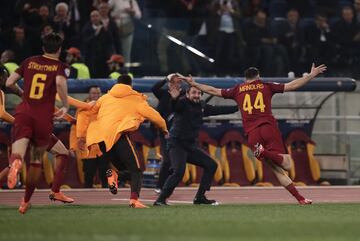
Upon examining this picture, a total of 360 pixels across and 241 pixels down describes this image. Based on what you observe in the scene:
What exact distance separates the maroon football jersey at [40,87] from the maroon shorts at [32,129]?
83 millimetres

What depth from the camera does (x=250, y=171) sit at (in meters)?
24.1

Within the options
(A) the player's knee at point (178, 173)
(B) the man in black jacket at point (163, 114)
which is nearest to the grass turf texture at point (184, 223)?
(A) the player's knee at point (178, 173)

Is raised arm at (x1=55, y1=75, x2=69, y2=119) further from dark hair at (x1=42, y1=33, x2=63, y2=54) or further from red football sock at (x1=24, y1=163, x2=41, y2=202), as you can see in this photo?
red football sock at (x1=24, y1=163, x2=41, y2=202)

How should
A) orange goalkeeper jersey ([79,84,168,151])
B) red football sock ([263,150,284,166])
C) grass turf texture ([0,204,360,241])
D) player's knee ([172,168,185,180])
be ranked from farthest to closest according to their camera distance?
player's knee ([172,168,185,180]) → red football sock ([263,150,284,166]) → orange goalkeeper jersey ([79,84,168,151]) → grass turf texture ([0,204,360,241])

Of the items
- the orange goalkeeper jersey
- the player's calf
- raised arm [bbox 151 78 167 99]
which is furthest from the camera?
raised arm [bbox 151 78 167 99]

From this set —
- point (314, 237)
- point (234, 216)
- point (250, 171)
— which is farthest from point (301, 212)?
point (250, 171)

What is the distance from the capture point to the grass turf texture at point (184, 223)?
494 inches

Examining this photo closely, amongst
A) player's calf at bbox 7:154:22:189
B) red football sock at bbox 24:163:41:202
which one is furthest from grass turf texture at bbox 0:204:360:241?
player's calf at bbox 7:154:22:189

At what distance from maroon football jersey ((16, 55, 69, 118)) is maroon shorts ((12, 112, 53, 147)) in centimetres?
8

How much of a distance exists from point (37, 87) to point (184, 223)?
9.72ft

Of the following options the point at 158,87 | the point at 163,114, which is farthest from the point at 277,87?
the point at 163,114

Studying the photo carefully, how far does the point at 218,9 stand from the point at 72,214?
12307 millimetres

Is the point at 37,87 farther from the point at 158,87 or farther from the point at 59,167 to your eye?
the point at 158,87

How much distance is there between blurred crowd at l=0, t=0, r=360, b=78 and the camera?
2538 centimetres
